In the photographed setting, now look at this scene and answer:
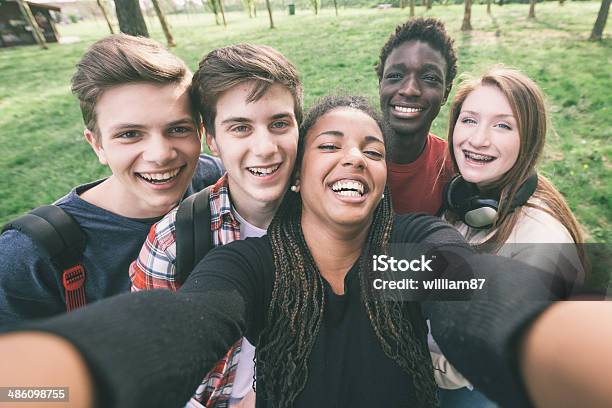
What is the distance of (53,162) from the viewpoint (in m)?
5.49

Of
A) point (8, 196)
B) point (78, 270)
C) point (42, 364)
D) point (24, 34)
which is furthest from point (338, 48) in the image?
point (24, 34)

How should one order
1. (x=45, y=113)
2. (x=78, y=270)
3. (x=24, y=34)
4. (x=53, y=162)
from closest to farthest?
(x=78, y=270) < (x=53, y=162) < (x=45, y=113) < (x=24, y=34)

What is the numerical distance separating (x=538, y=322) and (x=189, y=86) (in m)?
1.78

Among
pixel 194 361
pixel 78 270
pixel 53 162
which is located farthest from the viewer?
pixel 53 162

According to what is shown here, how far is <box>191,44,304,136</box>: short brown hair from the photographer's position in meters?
1.63

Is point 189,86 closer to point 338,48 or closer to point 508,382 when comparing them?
point 508,382

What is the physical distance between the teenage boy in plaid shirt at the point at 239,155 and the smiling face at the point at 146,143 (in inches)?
6.0

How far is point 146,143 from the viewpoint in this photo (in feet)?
5.47

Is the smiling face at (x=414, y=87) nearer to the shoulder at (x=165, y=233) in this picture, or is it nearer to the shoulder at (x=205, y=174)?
the shoulder at (x=205, y=174)

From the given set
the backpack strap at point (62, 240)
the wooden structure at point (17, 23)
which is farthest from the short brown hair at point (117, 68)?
the wooden structure at point (17, 23)

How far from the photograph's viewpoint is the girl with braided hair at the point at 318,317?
0.72 meters

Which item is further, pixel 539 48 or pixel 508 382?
pixel 539 48

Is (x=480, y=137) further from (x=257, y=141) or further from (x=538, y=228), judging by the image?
(x=257, y=141)

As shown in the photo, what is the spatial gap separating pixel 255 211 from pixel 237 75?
26.4 inches
